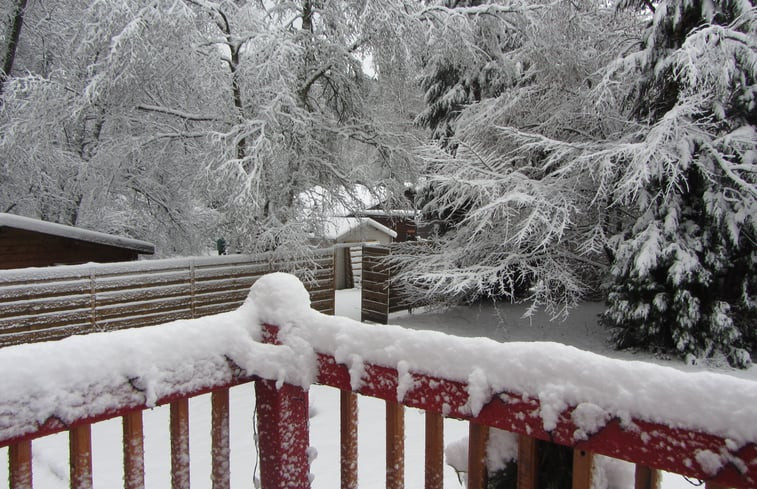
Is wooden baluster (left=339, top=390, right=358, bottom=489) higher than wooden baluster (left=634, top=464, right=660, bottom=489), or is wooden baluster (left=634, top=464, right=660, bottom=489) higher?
wooden baluster (left=634, top=464, right=660, bottom=489)

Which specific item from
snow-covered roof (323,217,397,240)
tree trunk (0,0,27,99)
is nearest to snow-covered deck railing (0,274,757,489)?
snow-covered roof (323,217,397,240)

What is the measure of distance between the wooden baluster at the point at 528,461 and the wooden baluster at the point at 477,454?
0.34 feet

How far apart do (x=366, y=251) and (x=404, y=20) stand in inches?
164

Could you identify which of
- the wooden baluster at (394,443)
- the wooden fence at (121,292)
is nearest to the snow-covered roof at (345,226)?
the wooden fence at (121,292)

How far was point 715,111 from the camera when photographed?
662 cm

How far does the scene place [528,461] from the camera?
1067mm

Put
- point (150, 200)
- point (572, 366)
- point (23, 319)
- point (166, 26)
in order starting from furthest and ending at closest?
point (150, 200)
point (166, 26)
point (23, 319)
point (572, 366)

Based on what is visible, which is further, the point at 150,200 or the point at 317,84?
the point at 150,200

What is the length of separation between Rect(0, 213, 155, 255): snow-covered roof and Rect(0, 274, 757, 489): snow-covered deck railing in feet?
23.1

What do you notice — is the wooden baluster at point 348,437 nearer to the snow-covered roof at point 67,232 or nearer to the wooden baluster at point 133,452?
the wooden baluster at point 133,452

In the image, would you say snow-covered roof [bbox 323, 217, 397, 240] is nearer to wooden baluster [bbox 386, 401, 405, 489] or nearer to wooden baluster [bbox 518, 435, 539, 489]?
wooden baluster [bbox 386, 401, 405, 489]

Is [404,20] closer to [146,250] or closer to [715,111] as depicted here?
[715,111]

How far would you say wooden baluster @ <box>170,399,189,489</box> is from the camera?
4.35ft

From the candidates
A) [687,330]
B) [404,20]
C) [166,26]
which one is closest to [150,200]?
[166,26]
